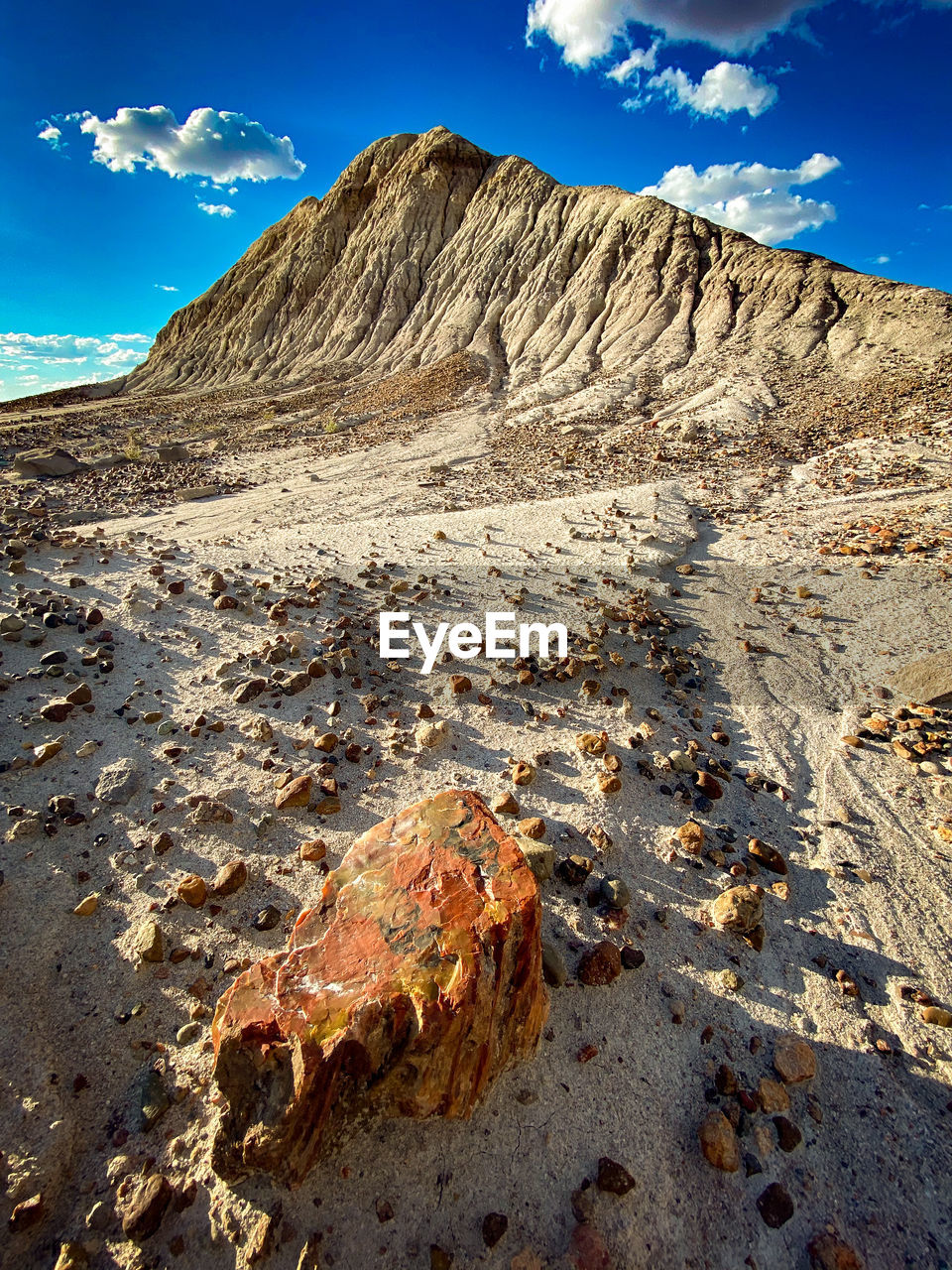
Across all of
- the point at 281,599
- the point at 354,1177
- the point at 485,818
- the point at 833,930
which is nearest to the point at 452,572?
the point at 281,599

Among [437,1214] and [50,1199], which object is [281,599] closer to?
[50,1199]

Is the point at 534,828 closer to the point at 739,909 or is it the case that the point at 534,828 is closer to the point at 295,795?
the point at 739,909

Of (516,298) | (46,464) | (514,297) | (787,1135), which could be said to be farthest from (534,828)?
(514,297)

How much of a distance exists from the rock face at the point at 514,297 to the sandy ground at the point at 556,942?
14.0m

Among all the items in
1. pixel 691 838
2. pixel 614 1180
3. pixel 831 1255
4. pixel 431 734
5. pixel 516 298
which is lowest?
pixel 831 1255

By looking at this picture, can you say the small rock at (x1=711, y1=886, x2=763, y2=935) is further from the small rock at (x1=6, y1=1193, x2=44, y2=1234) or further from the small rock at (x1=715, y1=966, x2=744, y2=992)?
the small rock at (x1=6, y1=1193, x2=44, y2=1234)

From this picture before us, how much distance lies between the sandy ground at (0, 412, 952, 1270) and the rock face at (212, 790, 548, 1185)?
0.30m

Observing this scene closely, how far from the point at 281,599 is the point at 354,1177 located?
17.0 ft

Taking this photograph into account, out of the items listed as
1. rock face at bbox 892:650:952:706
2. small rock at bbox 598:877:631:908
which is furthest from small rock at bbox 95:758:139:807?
rock face at bbox 892:650:952:706

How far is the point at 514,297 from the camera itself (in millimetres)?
26062

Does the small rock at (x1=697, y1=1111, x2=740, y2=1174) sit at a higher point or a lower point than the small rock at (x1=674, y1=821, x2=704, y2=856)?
lower

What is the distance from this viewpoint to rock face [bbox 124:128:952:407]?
18.1 metres

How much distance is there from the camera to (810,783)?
446cm

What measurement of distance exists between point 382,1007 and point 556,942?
1.32 m
